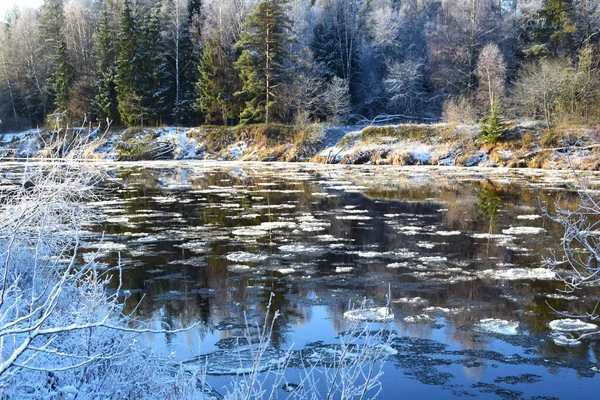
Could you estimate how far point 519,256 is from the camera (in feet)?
33.1

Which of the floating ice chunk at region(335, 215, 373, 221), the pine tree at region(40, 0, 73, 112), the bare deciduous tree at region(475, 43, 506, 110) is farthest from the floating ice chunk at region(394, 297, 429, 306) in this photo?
the pine tree at region(40, 0, 73, 112)

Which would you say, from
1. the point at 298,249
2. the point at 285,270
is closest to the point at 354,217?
the point at 298,249

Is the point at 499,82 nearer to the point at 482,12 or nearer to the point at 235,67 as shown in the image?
the point at 482,12

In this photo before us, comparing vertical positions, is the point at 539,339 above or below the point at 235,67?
below

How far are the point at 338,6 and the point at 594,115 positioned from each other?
29322 millimetres

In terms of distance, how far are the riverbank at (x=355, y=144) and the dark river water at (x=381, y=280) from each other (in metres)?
13.0

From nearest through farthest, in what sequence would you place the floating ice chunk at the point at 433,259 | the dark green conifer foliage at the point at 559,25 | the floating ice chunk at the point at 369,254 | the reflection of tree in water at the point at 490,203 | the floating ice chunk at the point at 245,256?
the floating ice chunk at the point at 433,259 < the floating ice chunk at the point at 245,256 < the floating ice chunk at the point at 369,254 < the reflection of tree in water at the point at 490,203 < the dark green conifer foliage at the point at 559,25

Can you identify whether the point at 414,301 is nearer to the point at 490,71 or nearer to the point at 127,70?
the point at 490,71

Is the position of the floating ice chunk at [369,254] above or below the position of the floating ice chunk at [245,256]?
below

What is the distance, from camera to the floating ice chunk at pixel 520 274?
8.70 metres

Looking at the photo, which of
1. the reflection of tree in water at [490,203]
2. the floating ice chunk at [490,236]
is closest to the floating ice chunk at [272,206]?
the reflection of tree in water at [490,203]

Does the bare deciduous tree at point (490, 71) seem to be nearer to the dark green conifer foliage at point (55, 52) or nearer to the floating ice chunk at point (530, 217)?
the floating ice chunk at point (530, 217)

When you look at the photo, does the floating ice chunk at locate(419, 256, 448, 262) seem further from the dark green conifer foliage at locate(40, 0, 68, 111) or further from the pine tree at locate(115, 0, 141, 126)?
the dark green conifer foliage at locate(40, 0, 68, 111)

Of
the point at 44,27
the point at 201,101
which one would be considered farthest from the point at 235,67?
the point at 44,27
